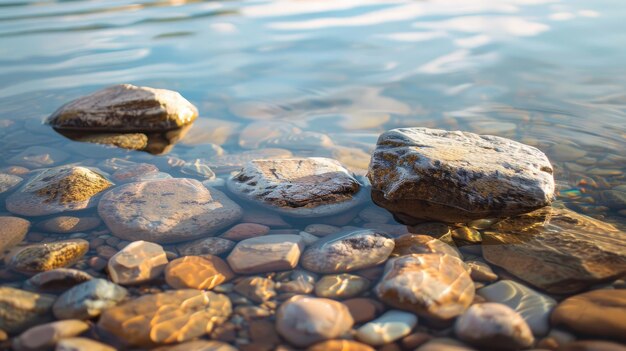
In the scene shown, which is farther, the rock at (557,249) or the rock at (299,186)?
the rock at (299,186)

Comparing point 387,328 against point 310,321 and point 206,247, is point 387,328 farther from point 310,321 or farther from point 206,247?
point 206,247

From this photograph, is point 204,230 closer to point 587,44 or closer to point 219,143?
point 219,143

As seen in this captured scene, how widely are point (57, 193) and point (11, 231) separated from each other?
0.47m

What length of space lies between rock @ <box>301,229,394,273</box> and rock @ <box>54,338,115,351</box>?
1162 millimetres

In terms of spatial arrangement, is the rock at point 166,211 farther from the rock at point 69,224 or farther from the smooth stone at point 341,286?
the smooth stone at point 341,286

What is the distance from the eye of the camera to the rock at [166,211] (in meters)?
3.30

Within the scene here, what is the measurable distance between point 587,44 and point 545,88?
2.29m

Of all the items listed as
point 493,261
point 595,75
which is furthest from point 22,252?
point 595,75

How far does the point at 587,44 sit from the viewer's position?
7.47 metres

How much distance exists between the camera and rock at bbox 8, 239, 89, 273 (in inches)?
113

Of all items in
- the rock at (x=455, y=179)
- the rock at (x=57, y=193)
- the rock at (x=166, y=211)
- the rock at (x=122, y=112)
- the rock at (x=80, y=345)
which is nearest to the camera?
the rock at (x=80, y=345)

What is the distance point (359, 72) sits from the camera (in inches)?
265

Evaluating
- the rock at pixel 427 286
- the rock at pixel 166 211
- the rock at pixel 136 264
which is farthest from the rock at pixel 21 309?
the rock at pixel 427 286

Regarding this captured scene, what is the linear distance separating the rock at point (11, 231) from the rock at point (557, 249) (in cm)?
293
